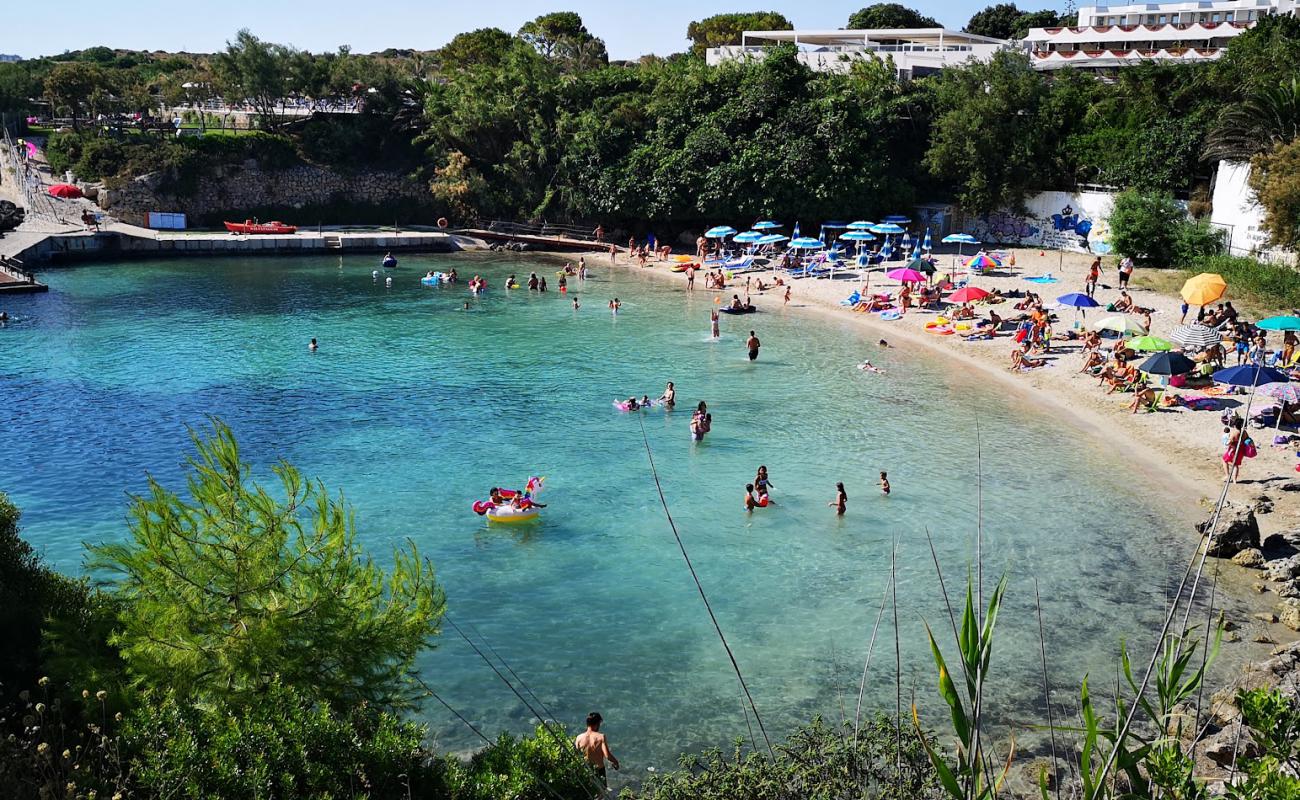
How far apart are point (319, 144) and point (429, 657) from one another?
52877 millimetres

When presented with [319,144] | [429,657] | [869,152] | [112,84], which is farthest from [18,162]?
[429,657]

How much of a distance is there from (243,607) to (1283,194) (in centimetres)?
3548

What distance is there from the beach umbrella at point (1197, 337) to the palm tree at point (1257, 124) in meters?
12.8

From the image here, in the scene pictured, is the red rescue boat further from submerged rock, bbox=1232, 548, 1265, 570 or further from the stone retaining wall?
submerged rock, bbox=1232, 548, 1265, 570

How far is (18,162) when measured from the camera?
5888 cm

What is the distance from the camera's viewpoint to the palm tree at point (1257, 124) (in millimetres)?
37875

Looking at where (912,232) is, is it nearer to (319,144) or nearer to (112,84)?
(319,144)

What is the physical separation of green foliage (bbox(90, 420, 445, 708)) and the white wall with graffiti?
40.8 meters

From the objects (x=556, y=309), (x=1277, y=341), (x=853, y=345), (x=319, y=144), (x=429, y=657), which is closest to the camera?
(x=429, y=657)

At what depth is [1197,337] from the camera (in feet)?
93.5

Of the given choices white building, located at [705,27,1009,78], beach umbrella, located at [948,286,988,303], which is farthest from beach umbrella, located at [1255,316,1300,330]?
white building, located at [705,27,1009,78]

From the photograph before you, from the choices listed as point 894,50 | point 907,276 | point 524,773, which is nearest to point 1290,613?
point 524,773

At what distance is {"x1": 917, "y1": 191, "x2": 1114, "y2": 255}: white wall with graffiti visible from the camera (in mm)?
45625

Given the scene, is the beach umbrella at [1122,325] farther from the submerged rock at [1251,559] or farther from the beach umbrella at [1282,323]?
the submerged rock at [1251,559]
